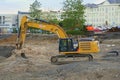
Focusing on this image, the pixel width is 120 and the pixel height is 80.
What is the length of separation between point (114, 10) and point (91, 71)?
163 metres

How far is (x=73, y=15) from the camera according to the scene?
6931 cm

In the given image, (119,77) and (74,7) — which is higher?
(74,7)

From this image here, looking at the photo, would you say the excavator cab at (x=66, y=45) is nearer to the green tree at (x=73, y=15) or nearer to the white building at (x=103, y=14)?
the green tree at (x=73, y=15)

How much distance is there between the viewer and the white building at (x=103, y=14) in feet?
564

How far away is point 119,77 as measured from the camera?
14.0 m

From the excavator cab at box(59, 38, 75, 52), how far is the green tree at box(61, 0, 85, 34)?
4345cm

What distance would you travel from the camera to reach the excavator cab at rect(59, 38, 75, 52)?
76.5ft

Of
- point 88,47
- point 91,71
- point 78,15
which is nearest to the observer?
point 91,71

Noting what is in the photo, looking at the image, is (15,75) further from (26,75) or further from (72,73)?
(72,73)

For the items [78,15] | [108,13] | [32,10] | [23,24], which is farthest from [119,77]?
[108,13]

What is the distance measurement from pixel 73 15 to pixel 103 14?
107317mm

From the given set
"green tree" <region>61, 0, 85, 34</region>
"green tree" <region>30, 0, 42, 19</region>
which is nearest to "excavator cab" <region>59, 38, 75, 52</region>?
"green tree" <region>61, 0, 85, 34</region>

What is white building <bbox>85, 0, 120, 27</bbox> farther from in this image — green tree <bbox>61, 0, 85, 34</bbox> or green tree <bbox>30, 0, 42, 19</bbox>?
green tree <bbox>61, 0, 85, 34</bbox>

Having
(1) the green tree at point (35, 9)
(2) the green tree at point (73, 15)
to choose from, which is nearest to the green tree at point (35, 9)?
(1) the green tree at point (35, 9)
